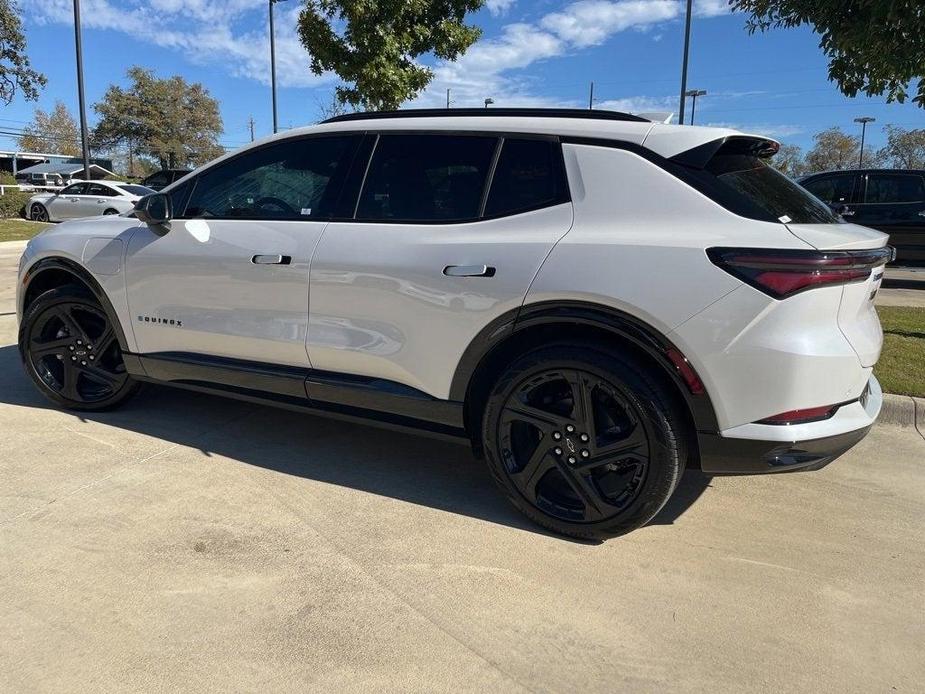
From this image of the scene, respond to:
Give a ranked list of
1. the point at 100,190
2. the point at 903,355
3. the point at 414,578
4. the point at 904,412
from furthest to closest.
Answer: the point at 100,190, the point at 903,355, the point at 904,412, the point at 414,578

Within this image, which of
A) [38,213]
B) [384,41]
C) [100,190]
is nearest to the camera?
[384,41]

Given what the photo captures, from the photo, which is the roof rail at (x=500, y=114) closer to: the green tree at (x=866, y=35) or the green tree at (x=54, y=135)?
the green tree at (x=866, y=35)

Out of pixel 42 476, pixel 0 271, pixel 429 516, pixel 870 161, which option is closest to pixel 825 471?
pixel 429 516

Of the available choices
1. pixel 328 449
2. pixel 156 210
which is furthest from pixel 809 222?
pixel 156 210

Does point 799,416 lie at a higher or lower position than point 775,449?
higher

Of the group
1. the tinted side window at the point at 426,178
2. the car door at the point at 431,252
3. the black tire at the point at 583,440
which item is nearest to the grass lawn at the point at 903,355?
the black tire at the point at 583,440

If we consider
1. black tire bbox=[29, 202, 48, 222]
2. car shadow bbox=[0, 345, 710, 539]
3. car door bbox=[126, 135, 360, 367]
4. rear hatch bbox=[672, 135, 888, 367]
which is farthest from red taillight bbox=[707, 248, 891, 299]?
black tire bbox=[29, 202, 48, 222]

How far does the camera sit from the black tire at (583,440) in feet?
9.14

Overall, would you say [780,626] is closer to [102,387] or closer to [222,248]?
[222,248]

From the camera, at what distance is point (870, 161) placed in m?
66.6

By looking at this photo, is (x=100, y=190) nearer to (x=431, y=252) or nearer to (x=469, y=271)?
(x=431, y=252)

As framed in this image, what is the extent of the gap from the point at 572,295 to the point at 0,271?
11.0 m

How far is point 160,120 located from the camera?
64375mm

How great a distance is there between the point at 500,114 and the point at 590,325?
118cm
